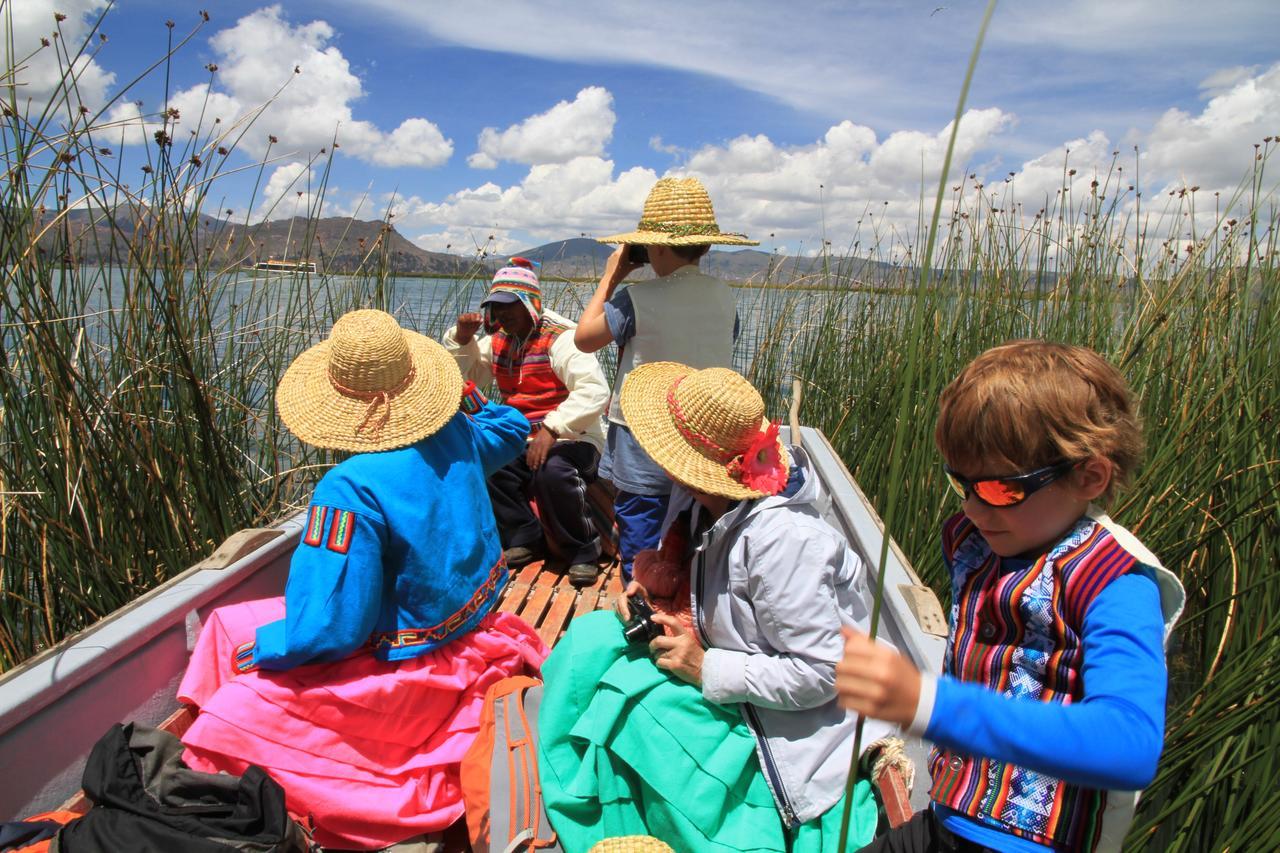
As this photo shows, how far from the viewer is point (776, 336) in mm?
4727

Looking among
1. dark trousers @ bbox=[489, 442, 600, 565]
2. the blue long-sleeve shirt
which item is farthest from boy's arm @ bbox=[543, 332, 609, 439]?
the blue long-sleeve shirt

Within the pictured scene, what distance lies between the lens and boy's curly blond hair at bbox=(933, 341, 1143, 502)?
926 millimetres

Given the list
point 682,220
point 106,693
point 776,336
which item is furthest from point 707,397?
point 776,336

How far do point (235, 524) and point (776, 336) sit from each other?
123 inches

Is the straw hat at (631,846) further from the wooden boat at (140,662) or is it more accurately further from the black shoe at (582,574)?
the black shoe at (582,574)

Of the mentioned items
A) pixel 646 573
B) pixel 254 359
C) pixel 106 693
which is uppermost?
pixel 254 359

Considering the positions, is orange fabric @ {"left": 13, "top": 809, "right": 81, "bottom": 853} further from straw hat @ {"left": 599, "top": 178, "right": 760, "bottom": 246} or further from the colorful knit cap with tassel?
the colorful knit cap with tassel

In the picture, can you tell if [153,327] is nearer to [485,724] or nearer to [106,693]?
[106,693]

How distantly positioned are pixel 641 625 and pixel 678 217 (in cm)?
127

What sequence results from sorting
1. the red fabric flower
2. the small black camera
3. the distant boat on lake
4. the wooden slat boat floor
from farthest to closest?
1. the distant boat on lake
2. the wooden slat boat floor
3. the small black camera
4. the red fabric flower

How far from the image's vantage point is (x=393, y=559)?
1.68 meters

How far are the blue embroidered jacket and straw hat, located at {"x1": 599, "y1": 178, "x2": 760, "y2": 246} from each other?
812mm

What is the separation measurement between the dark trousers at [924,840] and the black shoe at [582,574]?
1.78 meters

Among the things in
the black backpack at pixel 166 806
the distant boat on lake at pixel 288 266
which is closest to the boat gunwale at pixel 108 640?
the black backpack at pixel 166 806
